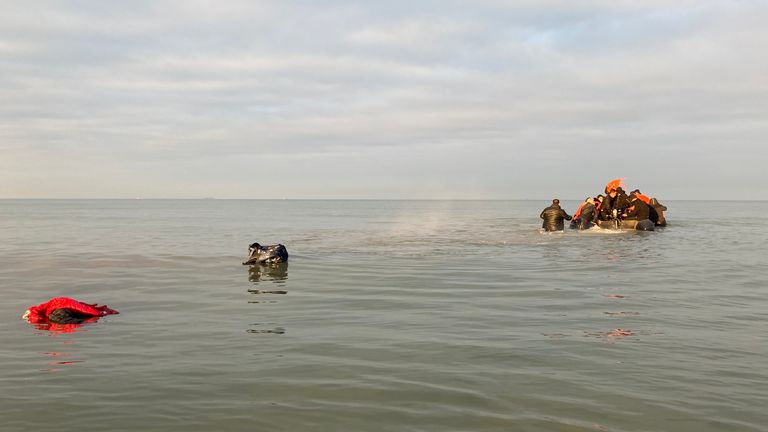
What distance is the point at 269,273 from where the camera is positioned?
56.7 ft

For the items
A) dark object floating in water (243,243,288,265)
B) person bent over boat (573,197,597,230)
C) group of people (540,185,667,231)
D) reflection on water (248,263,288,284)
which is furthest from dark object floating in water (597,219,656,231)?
dark object floating in water (243,243,288,265)

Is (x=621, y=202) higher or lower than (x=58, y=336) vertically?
higher

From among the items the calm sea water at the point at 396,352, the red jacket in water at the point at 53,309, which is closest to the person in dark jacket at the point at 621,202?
the calm sea water at the point at 396,352

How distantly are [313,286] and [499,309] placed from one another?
17.3 ft

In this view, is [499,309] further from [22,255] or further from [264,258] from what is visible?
[22,255]

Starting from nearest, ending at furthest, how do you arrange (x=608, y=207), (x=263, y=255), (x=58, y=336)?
(x=58, y=336)
(x=263, y=255)
(x=608, y=207)

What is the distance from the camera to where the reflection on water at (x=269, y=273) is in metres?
16.0

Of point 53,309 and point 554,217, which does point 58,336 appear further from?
point 554,217

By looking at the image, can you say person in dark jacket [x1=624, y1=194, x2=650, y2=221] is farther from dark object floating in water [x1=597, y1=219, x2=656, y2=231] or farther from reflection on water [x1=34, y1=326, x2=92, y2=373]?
reflection on water [x1=34, y1=326, x2=92, y2=373]

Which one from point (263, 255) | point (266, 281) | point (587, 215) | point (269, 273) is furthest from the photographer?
point (587, 215)

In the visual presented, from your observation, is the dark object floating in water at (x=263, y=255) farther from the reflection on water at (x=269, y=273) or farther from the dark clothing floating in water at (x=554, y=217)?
the dark clothing floating in water at (x=554, y=217)

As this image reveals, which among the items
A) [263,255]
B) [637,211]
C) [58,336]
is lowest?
[58,336]

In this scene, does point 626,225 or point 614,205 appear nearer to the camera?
point 626,225

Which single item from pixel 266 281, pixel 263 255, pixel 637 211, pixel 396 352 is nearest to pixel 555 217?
pixel 637 211
